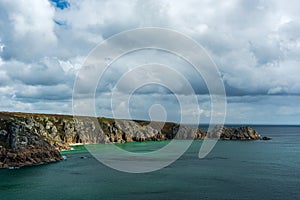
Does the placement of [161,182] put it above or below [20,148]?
below

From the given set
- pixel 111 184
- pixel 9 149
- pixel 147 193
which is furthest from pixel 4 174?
pixel 147 193

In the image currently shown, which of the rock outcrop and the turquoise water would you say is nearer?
the turquoise water

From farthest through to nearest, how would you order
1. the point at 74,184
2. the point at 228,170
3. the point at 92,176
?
1. the point at 228,170
2. the point at 92,176
3. the point at 74,184

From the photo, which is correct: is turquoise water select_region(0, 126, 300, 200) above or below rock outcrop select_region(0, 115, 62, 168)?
Result: below

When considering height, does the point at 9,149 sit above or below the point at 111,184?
above

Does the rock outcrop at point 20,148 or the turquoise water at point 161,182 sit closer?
the turquoise water at point 161,182

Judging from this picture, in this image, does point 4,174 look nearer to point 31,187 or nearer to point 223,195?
point 31,187

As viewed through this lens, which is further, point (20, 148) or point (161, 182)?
point (20, 148)

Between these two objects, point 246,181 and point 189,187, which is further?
point 246,181

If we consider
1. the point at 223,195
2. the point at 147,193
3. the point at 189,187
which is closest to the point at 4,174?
the point at 147,193

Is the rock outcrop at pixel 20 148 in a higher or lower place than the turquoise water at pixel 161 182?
higher

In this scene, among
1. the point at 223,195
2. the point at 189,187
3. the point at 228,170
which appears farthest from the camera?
the point at 228,170
